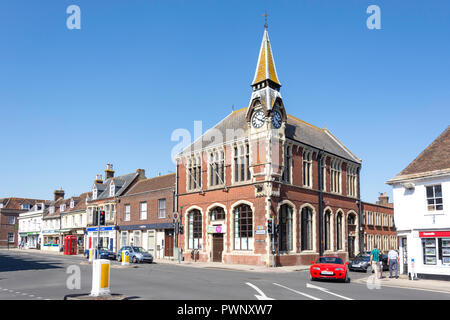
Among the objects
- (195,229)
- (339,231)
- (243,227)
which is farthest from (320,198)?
(195,229)

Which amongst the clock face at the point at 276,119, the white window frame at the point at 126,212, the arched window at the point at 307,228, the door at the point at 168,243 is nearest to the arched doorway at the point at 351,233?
the arched window at the point at 307,228

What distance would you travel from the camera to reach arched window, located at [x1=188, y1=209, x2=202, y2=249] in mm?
39031

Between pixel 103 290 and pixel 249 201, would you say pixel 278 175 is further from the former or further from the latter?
pixel 103 290

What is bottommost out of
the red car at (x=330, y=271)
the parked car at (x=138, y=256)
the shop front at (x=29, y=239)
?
the shop front at (x=29, y=239)

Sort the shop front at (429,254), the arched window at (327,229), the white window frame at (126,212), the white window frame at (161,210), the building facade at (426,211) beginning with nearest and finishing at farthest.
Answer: the shop front at (429,254)
the building facade at (426,211)
the arched window at (327,229)
the white window frame at (161,210)
the white window frame at (126,212)

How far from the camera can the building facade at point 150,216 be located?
144ft

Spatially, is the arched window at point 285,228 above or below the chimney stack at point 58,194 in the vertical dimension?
below

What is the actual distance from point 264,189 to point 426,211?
12.4 metres

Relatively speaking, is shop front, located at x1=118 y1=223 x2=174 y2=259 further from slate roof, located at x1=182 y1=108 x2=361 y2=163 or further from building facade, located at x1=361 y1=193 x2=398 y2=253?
building facade, located at x1=361 y1=193 x2=398 y2=253

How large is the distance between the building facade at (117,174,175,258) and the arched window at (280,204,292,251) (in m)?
13.0

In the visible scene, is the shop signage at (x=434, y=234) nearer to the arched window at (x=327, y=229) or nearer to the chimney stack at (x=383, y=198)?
the arched window at (x=327, y=229)

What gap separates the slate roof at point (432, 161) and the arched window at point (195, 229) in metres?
18.9

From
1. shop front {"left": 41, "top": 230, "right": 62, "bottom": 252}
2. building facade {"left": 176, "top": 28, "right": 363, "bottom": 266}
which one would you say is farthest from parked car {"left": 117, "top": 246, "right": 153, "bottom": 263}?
shop front {"left": 41, "top": 230, "right": 62, "bottom": 252}

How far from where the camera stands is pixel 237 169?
36.3 meters
